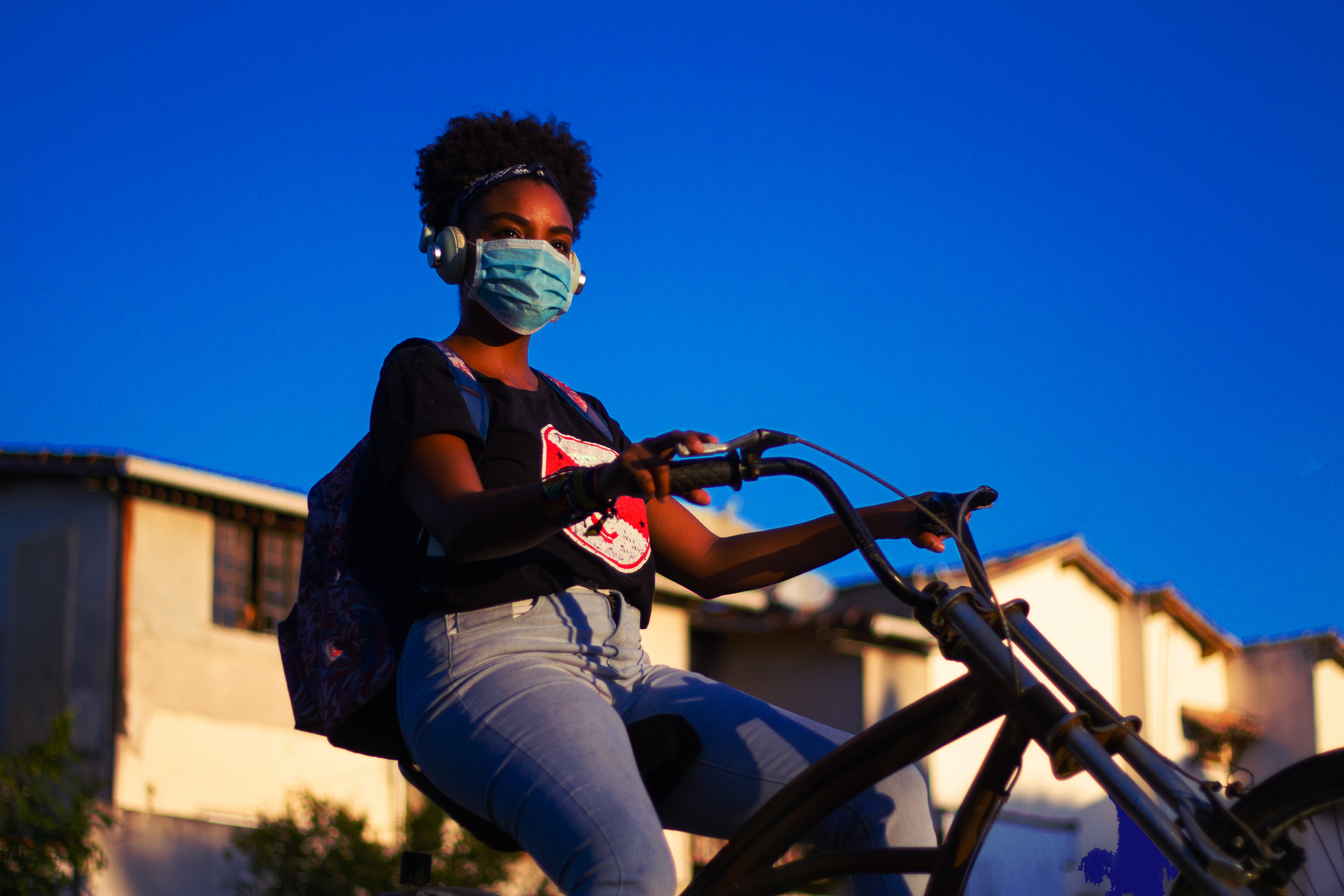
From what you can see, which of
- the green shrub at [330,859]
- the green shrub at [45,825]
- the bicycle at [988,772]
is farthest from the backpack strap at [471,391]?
the green shrub at [330,859]

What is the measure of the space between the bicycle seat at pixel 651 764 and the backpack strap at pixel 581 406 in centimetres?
71

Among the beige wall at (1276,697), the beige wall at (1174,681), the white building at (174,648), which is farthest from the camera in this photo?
the beige wall at (1276,697)

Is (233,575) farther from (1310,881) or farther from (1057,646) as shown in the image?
(1310,881)

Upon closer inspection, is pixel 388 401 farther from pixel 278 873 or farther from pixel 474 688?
pixel 278 873

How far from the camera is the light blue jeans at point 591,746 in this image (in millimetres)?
2451

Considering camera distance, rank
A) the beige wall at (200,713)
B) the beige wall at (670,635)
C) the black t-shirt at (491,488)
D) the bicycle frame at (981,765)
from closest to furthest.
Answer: the bicycle frame at (981,765), the black t-shirt at (491,488), the beige wall at (200,713), the beige wall at (670,635)

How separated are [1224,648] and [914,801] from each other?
78.6ft

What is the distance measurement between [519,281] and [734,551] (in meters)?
0.77

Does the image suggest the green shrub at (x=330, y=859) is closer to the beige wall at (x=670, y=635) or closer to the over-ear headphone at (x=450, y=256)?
the beige wall at (x=670, y=635)

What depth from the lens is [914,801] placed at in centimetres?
278

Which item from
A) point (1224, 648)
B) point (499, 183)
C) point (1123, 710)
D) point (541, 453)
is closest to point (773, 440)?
point (541, 453)

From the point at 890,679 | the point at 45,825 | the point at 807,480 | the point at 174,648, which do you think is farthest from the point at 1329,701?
the point at 807,480

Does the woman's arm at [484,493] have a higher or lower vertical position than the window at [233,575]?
lower

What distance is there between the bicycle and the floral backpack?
0.22 m
